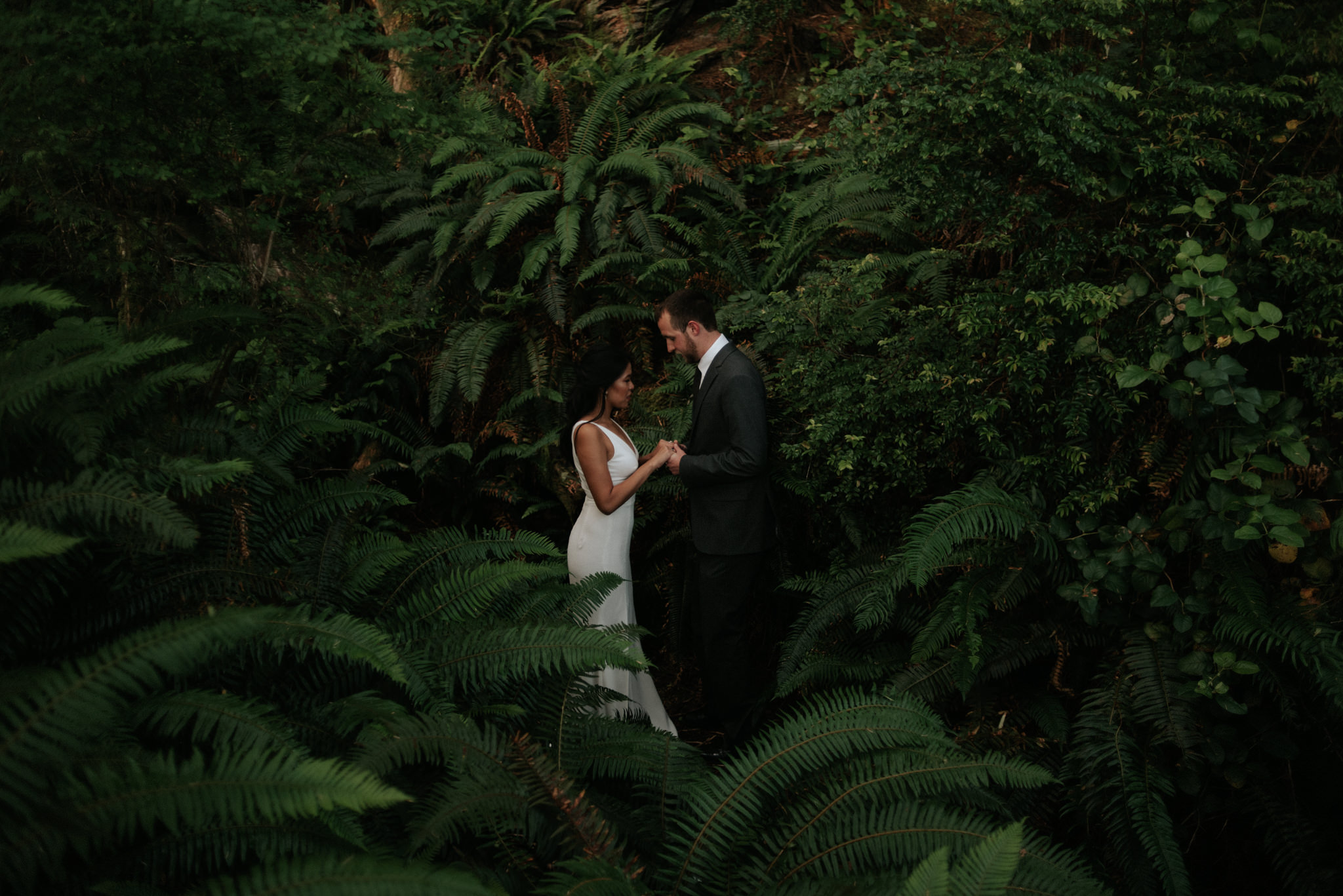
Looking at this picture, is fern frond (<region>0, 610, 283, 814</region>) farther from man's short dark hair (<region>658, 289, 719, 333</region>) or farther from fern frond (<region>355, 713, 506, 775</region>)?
man's short dark hair (<region>658, 289, 719, 333</region>)

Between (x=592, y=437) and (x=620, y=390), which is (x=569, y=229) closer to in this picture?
(x=620, y=390)

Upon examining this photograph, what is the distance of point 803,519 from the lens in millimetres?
4637

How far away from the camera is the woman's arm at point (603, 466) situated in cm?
407

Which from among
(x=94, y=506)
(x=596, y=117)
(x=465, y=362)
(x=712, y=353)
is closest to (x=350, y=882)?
(x=94, y=506)

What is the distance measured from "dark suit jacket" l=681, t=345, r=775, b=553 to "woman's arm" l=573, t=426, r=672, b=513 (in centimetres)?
17

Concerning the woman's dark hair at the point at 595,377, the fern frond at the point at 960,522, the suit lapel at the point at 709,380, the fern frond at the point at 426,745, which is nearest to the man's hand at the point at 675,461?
the suit lapel at the point at 709,380

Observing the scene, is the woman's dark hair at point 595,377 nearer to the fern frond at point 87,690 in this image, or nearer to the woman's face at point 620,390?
the woman's face at point 620,390

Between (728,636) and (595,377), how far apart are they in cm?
153

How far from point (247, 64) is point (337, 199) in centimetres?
306

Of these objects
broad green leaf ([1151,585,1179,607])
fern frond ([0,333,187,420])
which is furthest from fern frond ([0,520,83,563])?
broad green leaf ([1151,585,1179,607])

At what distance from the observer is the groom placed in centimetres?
397

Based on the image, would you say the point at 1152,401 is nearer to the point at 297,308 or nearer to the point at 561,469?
the point at 561,469

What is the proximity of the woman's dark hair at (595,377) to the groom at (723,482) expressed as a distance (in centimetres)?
30

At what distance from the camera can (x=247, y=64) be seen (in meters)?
2.93
